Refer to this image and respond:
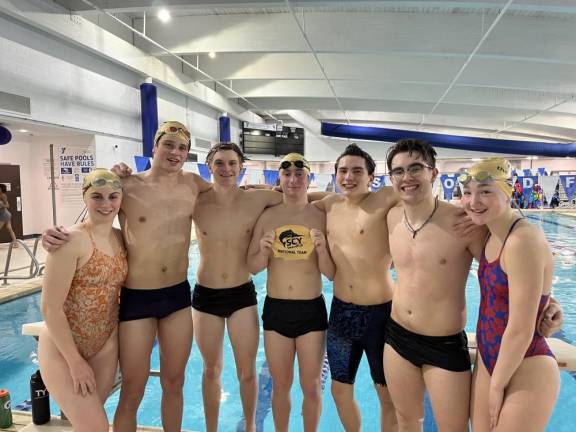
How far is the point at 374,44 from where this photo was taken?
28.2 feet

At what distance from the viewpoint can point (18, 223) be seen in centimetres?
1162

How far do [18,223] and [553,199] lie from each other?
24937 mm

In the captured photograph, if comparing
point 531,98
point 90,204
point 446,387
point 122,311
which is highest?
point 531,98

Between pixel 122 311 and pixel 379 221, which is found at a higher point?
pixel 379 221

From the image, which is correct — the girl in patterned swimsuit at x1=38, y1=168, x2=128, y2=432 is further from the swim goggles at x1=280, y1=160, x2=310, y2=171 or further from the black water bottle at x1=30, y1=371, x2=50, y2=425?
the swim goggles at x1=280, y1=160, x2=310, y2=171

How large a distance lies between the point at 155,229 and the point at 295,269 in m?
0.99

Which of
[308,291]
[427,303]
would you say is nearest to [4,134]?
[308,291]

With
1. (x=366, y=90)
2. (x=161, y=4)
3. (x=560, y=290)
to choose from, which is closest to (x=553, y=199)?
(x=366, y=90)

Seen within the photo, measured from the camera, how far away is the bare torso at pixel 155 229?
2.55 metres

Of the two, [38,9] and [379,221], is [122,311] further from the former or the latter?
[38,9]

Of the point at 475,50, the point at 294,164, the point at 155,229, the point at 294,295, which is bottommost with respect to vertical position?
the point at 294,295

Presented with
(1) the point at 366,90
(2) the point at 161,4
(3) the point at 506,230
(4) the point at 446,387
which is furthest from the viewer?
(1) the point at 366,90

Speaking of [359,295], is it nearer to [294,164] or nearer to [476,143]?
[294,164]

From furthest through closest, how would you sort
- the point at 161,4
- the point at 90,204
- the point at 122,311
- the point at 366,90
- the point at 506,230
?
1. the point at 366,90
2. the point at 161,4
3. the point at 122,311
4. the point at 90,204
5. the point at 506,230
